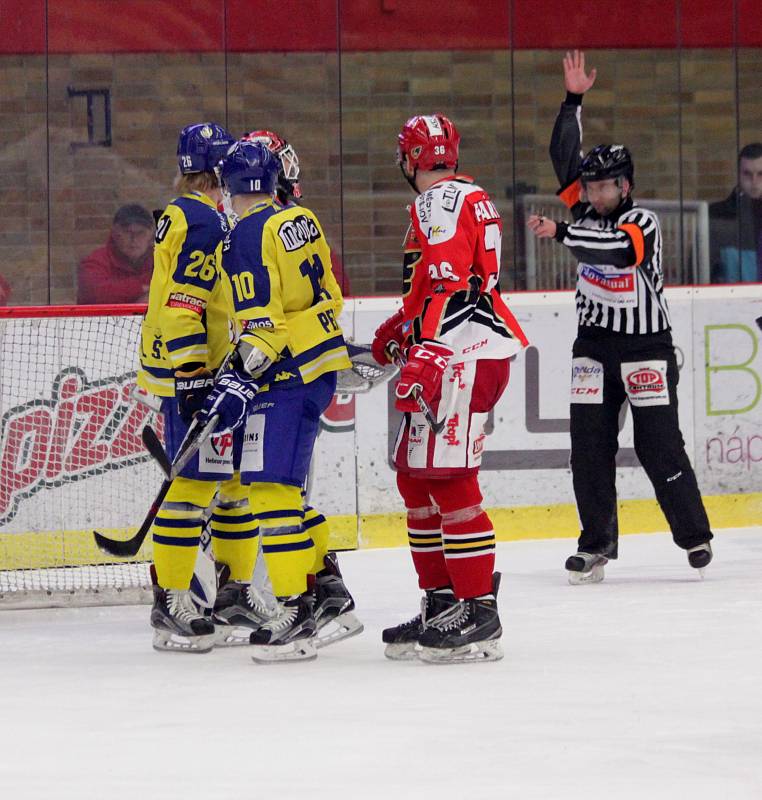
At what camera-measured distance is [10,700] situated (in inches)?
153

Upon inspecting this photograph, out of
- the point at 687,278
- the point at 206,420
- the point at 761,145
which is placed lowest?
the point at 206,420

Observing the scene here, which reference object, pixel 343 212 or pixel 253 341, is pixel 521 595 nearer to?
pixel 253 341

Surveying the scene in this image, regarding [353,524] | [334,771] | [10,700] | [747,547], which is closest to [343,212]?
[353,524]

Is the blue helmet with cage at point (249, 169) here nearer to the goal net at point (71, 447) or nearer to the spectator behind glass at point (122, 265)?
the goal net at point (71, 447)

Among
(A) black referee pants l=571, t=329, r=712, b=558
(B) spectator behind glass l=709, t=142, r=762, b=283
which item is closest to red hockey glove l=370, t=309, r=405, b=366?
(A) black referee pants l=571, t=329, r=712, b=558

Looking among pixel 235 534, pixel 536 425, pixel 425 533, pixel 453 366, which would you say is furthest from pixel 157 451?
pixel 536 425

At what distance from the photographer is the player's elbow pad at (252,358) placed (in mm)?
4105

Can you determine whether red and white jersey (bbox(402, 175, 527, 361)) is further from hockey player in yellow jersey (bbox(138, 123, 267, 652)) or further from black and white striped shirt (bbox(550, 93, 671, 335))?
black and white striped shirt (bbox(550, 93, 671, 335))

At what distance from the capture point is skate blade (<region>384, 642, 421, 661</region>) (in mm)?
4324

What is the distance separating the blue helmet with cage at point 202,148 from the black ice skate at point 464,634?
1.30m

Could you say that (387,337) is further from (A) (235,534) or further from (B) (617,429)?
(B) (617,429)

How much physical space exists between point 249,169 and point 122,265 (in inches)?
134

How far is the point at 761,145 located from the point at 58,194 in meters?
3.11

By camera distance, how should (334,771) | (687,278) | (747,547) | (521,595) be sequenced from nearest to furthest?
(334,771) < (521,595) < (747,547) < (687,278)
